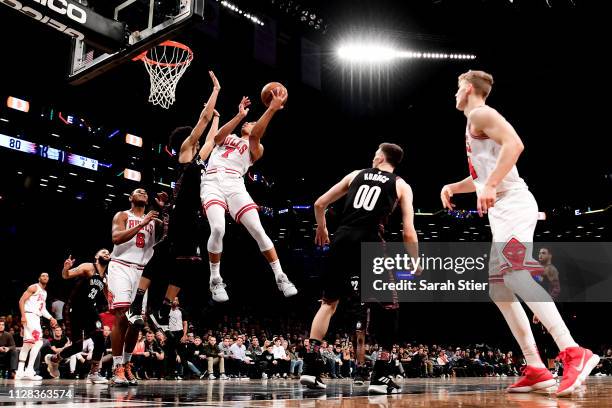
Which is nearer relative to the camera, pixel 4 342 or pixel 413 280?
pixel 4 342

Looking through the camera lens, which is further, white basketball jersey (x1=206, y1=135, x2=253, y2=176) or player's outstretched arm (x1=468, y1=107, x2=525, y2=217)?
white basketball jersey (x1=206, y1=135, x2=253, y2=176)

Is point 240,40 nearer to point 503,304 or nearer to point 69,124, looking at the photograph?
point 69,124

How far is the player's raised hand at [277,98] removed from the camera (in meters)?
5.06

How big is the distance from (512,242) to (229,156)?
3009mm

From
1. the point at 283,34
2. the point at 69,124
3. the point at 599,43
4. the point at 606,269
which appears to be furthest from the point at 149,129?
the point at 606,269

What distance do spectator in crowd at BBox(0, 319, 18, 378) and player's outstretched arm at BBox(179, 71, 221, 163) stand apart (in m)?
7.11

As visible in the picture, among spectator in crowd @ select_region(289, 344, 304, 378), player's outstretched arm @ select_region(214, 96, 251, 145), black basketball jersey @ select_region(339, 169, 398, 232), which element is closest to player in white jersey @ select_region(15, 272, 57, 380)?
player's outstretched arm @ select_region(214, 96, 251, 145)

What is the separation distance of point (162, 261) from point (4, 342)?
6825mm

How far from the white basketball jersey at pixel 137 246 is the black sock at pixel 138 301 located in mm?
279

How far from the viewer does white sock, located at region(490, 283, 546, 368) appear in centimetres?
360

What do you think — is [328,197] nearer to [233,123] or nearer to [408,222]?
[408,222]

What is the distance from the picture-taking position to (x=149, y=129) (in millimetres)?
21562

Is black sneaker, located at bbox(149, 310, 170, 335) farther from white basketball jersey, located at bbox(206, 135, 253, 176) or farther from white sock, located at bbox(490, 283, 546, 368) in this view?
white sock, located at bbox(490, 283, 546, 368)
